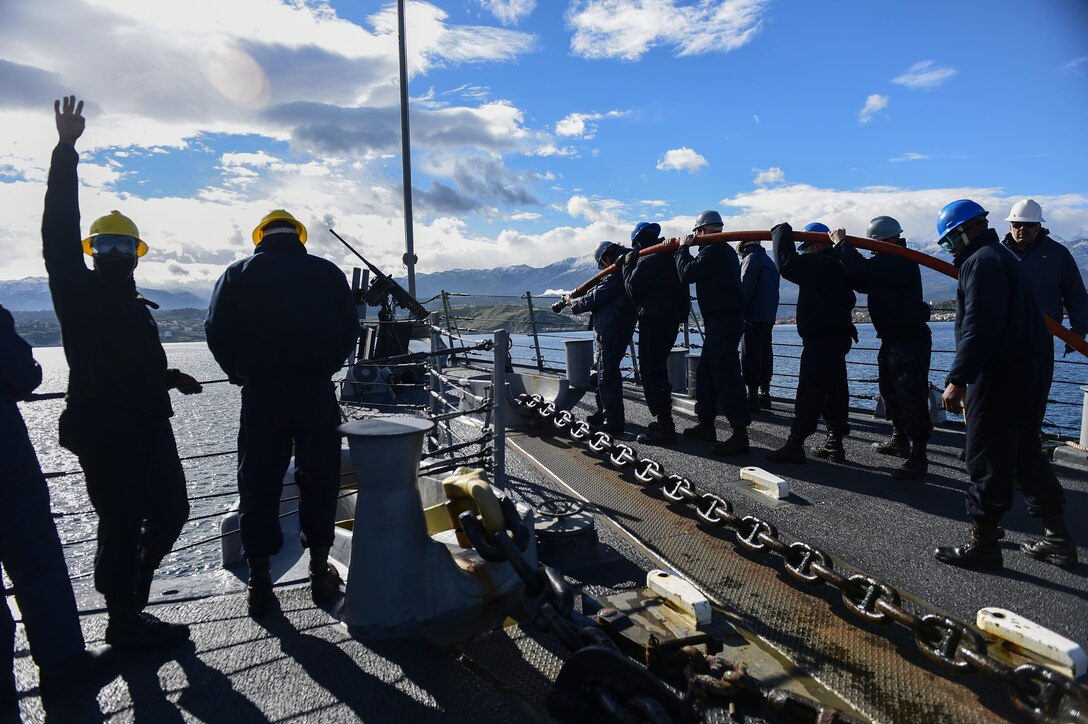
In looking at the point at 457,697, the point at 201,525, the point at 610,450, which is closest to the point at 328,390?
the point at 457,697

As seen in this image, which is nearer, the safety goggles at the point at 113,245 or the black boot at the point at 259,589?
the safety goggles at the point at 113,245

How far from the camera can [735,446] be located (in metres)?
4.95

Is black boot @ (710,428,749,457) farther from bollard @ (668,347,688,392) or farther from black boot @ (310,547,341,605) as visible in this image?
black boot @ (310,547,341,605)

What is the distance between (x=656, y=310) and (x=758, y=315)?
170 centimetres

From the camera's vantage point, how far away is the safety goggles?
2.43m

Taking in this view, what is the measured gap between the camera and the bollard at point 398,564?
2.24m

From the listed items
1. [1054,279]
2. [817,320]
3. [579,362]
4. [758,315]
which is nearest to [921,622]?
[817,320]

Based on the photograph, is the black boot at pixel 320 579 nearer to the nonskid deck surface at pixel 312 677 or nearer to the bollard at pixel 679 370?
the nonskid deck surface at pixel 312 677

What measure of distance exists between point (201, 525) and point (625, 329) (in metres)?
11.4

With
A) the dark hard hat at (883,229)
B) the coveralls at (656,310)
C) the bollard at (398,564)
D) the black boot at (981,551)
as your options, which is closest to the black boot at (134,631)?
the bollard at (398,564)

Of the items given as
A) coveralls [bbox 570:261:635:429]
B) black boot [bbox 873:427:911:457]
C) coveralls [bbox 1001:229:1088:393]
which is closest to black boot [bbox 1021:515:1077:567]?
black boot [bbox 873:427:911:457]

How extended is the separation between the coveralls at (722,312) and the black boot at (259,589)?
3.42 m

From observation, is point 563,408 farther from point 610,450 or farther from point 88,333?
point 88,333

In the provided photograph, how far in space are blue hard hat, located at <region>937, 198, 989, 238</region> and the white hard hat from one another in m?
1.56
